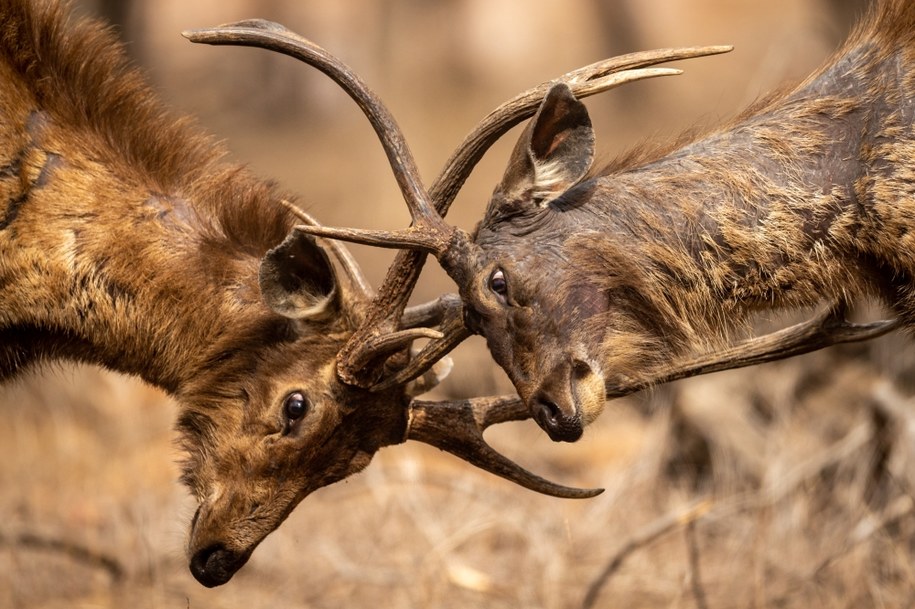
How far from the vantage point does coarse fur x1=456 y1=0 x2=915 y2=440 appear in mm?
4027

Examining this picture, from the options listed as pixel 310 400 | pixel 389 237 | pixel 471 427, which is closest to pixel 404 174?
pixel 389 237

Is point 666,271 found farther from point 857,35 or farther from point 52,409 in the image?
point 52,409

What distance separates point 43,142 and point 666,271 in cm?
232

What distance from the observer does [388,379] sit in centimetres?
421

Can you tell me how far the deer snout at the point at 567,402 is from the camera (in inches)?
153

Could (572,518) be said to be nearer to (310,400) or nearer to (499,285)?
(310,400)

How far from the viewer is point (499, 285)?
13.2ft

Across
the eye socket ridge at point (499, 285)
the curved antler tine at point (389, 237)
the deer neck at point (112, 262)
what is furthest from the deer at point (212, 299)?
the eye socket ridge at point (499, 285)

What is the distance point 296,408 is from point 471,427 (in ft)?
2.11

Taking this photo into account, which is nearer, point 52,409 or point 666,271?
point 666,271

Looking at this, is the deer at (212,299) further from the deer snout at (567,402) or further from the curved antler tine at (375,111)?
the deer snout at (567,402)

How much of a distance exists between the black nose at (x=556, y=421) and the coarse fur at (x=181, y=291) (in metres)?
0.61

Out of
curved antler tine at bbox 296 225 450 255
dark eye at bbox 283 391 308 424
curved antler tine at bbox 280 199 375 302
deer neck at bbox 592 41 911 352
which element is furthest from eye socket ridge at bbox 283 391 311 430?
deer neck at bbox 592 41 911 352

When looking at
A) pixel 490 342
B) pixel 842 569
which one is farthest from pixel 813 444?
pixel 490 342
